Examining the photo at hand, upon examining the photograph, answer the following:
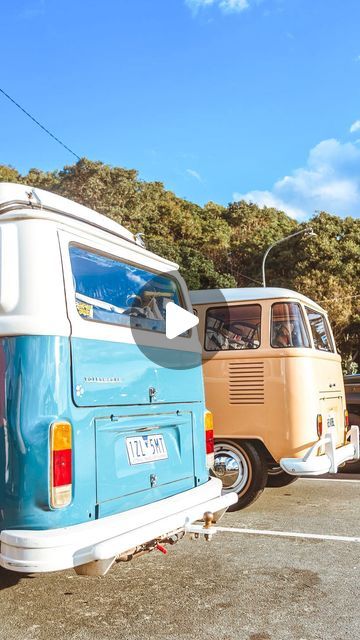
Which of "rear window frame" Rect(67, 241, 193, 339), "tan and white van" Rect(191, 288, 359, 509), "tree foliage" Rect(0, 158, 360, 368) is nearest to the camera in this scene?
"rear window frame" Rect(67, 241, 193, 339)

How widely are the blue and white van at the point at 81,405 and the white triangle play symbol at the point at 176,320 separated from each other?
0.58 feet

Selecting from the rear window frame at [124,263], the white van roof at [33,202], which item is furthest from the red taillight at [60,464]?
the white van roof at [33,202]

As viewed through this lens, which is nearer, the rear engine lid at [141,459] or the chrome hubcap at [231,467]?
the rear engine lid at [141,459]

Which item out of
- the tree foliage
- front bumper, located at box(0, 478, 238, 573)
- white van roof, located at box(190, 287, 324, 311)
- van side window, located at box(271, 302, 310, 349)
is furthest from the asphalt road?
the tree foliage

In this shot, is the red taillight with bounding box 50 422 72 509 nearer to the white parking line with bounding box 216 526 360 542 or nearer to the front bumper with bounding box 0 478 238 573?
the front bumper with bounding box 0 478 238 573

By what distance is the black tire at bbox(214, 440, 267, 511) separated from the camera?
6430mm

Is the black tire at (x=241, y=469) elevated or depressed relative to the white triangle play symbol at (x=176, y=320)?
depressed

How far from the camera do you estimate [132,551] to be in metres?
3.59

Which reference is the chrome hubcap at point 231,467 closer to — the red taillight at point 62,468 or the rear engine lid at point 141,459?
the rear engine lid at point 141,459

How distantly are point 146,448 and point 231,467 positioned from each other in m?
2.68

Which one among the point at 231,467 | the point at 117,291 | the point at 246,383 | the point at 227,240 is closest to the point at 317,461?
the point at 231,467

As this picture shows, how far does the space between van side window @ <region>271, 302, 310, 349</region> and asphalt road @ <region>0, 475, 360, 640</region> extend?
6.17 feet

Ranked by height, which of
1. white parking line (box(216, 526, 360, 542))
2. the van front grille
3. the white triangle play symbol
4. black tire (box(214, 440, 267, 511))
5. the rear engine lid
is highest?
the white triangle play symbol

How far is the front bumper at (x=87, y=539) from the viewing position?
307cm
